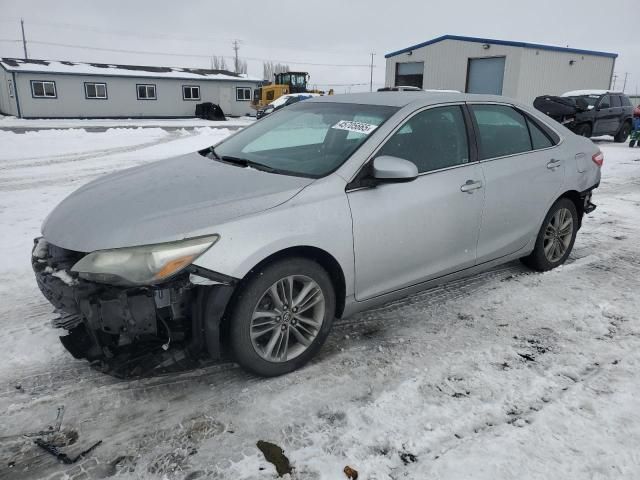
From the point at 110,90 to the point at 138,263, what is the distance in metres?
31.8

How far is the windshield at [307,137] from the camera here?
3.15m

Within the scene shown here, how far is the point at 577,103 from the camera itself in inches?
607

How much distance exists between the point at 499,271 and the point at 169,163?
3.16 meters

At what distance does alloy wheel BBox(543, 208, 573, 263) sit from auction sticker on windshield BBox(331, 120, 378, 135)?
6.96 feet

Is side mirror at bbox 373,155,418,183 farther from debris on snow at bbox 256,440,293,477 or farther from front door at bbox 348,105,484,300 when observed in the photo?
debris on snow at bbox 256,440,293,477

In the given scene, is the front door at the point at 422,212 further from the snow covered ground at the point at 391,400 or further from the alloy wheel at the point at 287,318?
the snow covered ground at the point at 391,400

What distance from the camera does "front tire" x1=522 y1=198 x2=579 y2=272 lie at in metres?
4.36

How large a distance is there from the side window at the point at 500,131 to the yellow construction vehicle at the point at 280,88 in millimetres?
28952

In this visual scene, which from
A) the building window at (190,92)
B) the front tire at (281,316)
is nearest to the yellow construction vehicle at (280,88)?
the building window at (190,92)

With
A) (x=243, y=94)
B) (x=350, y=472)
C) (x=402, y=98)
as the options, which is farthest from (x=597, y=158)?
(x=243, y=94)

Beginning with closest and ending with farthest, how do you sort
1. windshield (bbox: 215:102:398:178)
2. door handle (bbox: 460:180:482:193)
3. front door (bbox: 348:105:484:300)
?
front door (bbox: 348:105:484:300) → windshield (bbox: 215:102:398:178) → door handle (bbox: 460:180:482:193)

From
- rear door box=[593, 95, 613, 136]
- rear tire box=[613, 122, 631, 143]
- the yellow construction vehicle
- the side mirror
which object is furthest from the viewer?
the yellow construction vehicle

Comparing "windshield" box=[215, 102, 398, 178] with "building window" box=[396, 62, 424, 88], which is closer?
"windshield" box=[215, 102, 398, 178]

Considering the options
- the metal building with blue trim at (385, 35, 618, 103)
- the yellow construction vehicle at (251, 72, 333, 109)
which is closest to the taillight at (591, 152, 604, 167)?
the metal building with blue trim at (385, 35, 618, 103)
